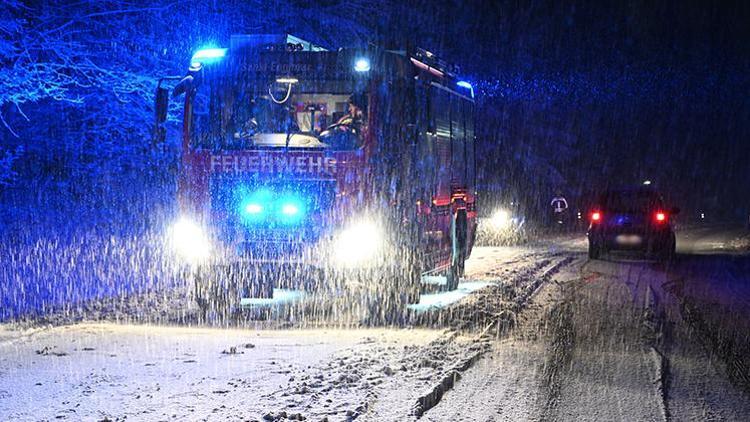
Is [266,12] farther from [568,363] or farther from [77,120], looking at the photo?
[568,363]

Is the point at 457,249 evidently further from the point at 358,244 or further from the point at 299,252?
the point at 299,252

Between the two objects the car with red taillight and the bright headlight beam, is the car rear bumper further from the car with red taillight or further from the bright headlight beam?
the bright headlight beam

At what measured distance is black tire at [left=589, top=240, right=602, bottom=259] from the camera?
2170 cm

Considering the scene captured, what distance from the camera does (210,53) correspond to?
37.6ft

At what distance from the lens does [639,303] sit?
1277 centimetres

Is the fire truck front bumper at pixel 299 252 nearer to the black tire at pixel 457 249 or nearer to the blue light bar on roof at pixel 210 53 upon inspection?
the blue light bar on roof at pixel 210 53

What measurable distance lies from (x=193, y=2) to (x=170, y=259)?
662 cm

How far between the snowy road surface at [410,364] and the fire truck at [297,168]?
769 millimetres

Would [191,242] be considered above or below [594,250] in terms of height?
above

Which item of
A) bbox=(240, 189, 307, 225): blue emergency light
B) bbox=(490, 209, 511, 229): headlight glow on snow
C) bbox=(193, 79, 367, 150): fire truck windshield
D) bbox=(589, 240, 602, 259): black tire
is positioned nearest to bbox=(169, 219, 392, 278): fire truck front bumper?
bbox=(240, 189, 307, 225): blue emergency light

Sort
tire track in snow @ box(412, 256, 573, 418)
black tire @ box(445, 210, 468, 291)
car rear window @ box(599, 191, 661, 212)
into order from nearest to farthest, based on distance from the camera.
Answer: tire track in snow @ box(412, 256, 573, 418) < black tire @ box(445, 210, 468, 291) < car rear window @ box(599, 191, 661, 212)

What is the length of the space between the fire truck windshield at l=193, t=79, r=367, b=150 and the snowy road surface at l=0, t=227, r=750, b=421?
242 centimetres

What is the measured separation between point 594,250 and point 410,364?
15.2 meters

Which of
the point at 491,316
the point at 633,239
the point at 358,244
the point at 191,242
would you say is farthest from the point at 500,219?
the point at 191,242
